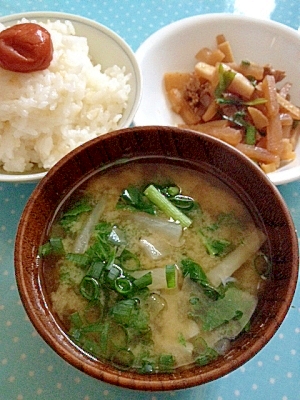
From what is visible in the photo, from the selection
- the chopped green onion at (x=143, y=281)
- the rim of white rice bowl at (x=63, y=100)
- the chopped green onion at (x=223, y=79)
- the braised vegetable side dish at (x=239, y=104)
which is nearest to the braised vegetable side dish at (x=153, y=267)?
the chopped green onion at (x=143, y=281)

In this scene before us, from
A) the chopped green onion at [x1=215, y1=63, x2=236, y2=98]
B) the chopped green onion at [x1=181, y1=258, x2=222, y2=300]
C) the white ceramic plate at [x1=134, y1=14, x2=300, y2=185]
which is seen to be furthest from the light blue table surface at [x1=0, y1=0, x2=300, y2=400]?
the white ceramic plate at [x1=134, y1=14, x2=300, y2=185]

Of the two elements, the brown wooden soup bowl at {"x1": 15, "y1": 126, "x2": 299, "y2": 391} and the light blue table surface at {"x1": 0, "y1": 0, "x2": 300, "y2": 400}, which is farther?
the light blue table surface at {"x1": 0, "y1": 0, "x2": 300, "y2": 400}

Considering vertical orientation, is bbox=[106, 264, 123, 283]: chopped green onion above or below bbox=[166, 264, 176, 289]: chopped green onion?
below

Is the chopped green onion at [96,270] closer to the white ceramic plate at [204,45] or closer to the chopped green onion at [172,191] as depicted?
the chopped green onion at [172,191]

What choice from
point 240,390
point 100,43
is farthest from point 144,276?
point 100,43

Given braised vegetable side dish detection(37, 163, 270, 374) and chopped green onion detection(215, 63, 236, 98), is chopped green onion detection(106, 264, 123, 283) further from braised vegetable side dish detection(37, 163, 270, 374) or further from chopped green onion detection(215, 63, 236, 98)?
chopped green onion detection(215, 63, 236, 98)

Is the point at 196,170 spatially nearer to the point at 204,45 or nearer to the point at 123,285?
the point at 123,285
